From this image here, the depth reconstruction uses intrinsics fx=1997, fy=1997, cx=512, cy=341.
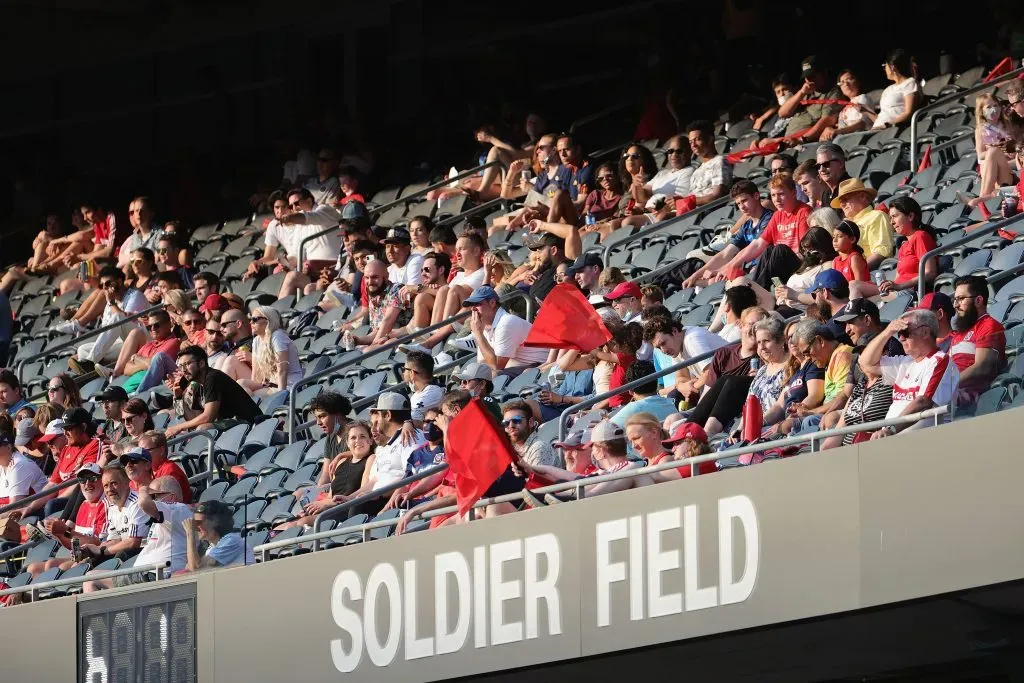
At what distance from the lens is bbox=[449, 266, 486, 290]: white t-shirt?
12.2m

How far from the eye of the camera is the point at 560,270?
11.4 meters

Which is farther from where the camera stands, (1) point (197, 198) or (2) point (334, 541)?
(1) point (197, 198)

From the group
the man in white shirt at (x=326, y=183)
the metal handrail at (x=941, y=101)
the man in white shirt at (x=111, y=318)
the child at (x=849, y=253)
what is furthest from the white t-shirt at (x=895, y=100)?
the man in white shirt at (x=111, y=318)

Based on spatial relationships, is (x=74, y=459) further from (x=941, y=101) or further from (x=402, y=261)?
(x=941, y=101)

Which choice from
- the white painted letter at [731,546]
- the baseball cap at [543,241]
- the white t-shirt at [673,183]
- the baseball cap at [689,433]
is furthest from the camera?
the white t-shirt at [673,183]

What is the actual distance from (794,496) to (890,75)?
254 inches

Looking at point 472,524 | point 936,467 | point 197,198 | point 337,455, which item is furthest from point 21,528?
point 197,198

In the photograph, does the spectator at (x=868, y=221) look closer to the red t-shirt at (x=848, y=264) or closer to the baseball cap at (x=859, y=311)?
the red t-shirt at (x=848, y=264)

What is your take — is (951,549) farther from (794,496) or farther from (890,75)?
(890,75)

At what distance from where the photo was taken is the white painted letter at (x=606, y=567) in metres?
7.83

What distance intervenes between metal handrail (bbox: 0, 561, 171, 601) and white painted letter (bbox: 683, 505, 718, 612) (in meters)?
2.73

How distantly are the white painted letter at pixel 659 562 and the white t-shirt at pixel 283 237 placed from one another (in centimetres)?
771

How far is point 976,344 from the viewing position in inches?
271

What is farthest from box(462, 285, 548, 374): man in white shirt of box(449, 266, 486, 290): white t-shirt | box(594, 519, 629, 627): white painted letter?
box(594, 519, 629, 627): white painted letter
